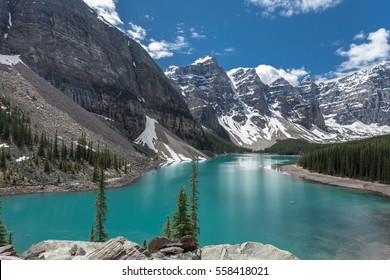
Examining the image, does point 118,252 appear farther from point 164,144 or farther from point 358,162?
point 164,144

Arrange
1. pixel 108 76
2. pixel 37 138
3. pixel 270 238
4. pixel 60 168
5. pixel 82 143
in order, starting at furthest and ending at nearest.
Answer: pixel 108 76 < pixel 82 143 < pixel 37 138 < pixel 60 168 < pixel 270 238

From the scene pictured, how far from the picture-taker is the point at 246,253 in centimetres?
1323

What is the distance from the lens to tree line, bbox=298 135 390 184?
7406cm

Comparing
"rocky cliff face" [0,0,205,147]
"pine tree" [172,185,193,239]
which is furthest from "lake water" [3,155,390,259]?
"rocky cliff face" [0,0,205,147]

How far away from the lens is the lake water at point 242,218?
2973 cm

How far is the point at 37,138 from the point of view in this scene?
71.3 m

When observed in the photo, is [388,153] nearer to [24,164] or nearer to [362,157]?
[362,157]

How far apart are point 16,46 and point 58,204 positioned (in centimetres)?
12197

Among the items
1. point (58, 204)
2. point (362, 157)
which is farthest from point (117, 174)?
point (362, 157)

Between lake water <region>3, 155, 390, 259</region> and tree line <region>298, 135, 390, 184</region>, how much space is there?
54.5ft

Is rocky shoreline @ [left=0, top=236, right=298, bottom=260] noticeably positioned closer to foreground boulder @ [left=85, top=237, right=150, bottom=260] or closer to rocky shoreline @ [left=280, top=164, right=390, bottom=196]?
foreground boulder @ [left=85, top=237, right=150, bottom=260]

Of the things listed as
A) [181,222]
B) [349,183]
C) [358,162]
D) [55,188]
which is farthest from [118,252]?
[358,162]

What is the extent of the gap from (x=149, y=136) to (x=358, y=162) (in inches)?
4530

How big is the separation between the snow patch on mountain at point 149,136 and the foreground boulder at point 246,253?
147 m
